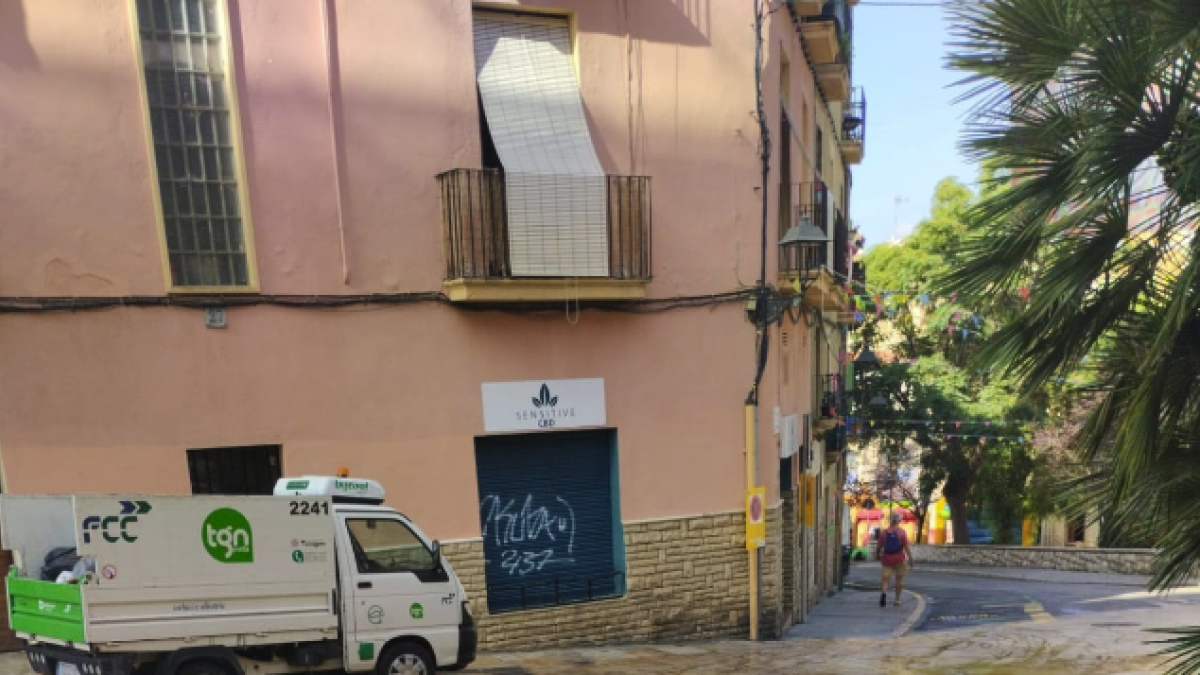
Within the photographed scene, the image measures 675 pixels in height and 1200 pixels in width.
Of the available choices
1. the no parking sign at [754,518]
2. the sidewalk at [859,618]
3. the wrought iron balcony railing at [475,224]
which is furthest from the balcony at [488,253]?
the sidewalk at [859,618]

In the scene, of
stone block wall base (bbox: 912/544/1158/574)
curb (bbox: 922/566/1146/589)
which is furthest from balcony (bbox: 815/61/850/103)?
stone block wall base (bbox: 912/544/1158/574)

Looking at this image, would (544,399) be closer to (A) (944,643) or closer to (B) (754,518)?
(B) (754,518)

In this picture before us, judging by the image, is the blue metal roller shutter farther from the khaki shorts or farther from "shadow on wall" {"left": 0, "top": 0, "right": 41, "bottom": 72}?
the khaki shorts

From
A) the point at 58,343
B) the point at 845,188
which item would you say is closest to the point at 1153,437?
the point at 58,343

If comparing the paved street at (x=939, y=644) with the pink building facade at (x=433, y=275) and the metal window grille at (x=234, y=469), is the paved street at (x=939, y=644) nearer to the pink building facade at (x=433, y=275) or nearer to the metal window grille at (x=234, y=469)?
the pink building facade at (x=433, y=275)

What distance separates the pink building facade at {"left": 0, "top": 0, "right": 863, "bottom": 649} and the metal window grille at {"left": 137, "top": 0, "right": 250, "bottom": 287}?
0.03m

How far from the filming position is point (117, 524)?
680 centimetres

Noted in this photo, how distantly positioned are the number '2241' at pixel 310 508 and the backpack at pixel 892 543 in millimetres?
12087

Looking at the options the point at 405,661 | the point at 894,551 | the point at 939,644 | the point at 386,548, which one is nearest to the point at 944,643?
the point at 939,644

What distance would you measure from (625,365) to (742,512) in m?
2.47

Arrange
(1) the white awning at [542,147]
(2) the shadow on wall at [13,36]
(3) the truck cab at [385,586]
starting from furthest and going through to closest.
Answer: (1) the white awning at [542,147] < (2) the shadow on wall at [13,36] < (3) the truck cab at [385,586]

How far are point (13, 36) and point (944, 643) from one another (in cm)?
1264

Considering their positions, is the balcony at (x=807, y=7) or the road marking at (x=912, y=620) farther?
the road marking at (x=912, y=620)

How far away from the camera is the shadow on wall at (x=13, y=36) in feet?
29.3
